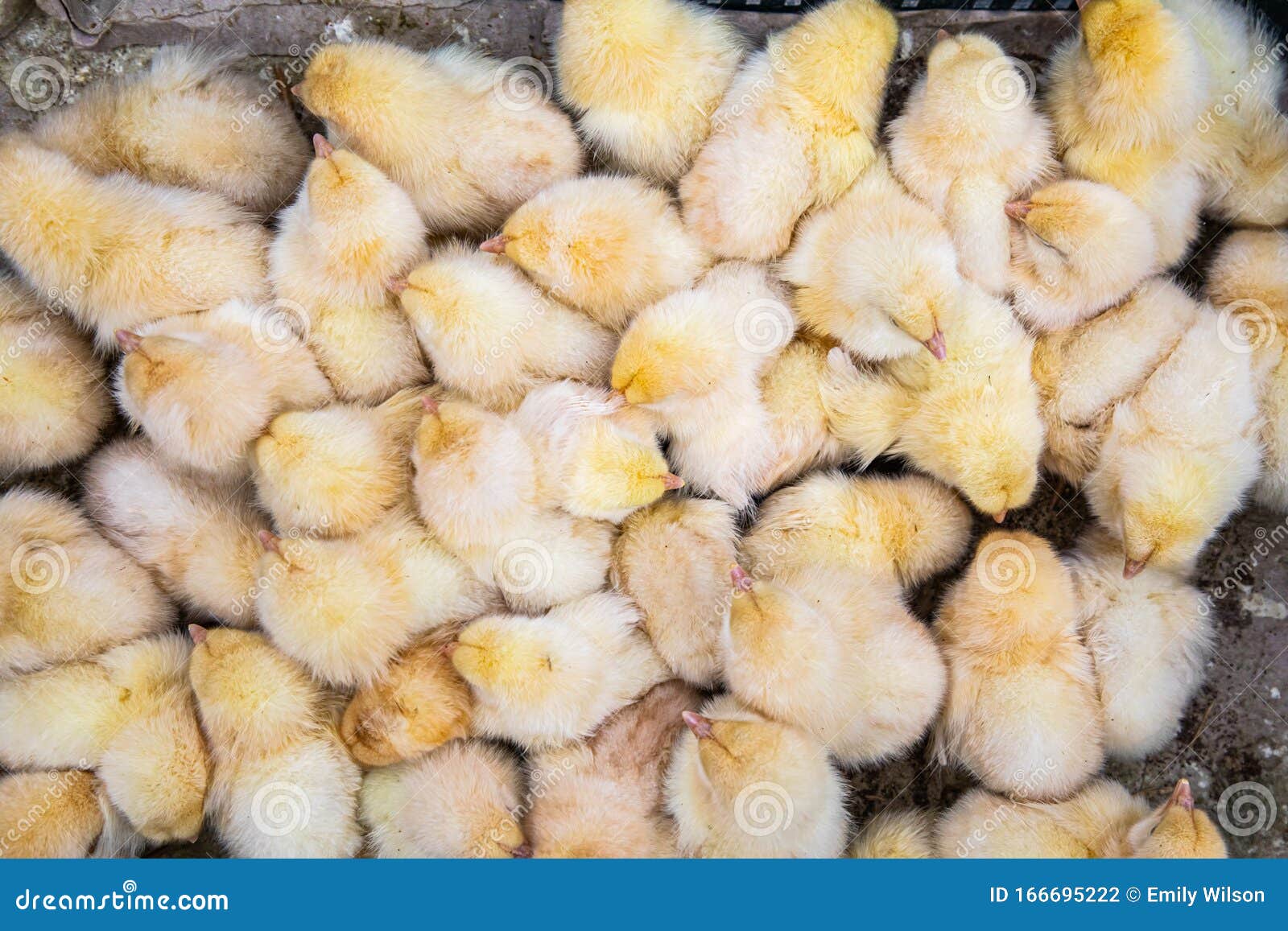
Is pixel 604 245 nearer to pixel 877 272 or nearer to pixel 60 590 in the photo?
pixel 877 272

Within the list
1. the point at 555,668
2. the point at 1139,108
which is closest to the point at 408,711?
the point at 555,668

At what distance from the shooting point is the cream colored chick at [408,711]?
9.44ft

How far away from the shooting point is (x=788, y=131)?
119 inches

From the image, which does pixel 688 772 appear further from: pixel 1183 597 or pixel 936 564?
pixel 1183 597

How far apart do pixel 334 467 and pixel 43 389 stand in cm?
96

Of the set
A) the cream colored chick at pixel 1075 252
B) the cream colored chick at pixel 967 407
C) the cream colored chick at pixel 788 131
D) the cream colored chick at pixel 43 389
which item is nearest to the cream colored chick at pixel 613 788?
the cream colored chick at pixel 967 407

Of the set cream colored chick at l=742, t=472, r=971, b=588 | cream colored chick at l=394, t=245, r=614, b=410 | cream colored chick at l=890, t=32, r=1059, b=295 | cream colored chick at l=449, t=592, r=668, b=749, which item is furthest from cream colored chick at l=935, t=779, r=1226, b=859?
cream colored chick at l=394, t=245, r=614, b=410

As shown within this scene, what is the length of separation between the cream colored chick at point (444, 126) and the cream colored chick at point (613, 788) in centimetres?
155

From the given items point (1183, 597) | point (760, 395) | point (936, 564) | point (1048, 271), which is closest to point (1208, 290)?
point (1048, 271)

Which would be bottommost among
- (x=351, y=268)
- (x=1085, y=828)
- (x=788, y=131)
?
(x=1085, y=828)

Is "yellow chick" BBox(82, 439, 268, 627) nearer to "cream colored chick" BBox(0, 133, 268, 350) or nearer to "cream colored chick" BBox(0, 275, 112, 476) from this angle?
"cream colored chick" BBox(0, 275, 112, 476)

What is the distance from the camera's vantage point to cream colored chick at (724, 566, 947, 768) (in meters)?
2.72

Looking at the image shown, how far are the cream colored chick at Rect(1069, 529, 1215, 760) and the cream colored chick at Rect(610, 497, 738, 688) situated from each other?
3.56 feet

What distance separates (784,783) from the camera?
2.67 metres
